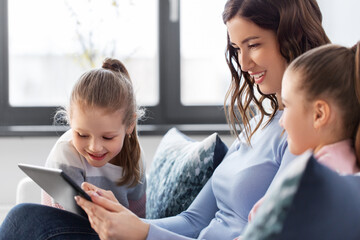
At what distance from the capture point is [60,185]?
122 cm

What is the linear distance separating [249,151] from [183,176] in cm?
36

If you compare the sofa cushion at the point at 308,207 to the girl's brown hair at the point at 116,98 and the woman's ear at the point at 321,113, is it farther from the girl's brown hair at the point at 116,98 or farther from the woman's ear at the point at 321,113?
the girl's brown hair at the point at 116,98

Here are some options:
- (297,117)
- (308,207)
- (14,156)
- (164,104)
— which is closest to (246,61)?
(297,117)

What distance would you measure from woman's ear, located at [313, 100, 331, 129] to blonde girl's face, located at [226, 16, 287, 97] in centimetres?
36

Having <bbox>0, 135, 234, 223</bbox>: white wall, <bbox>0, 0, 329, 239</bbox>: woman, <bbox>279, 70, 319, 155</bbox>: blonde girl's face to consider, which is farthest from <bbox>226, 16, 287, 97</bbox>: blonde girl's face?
<bbox>0, 135, 234, 223</bbox>: white wall

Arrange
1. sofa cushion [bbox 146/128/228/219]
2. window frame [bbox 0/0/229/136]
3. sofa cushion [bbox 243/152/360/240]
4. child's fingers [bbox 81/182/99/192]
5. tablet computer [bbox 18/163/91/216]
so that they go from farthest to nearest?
window frame [bbox 0/0/229/136], sofa cushion [bbox 146/128/228/219], child's fingers [bbox 81/182/99/192], tablet computer [bbox 18/163/91/216], sofa cushion [bbox 243/152/360/240]

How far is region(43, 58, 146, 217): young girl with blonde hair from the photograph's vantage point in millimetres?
1551

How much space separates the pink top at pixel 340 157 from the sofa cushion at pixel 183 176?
2.34ft

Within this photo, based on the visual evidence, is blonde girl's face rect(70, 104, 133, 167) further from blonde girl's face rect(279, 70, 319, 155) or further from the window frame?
the window frame

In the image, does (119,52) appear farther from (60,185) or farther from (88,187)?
(60,185)

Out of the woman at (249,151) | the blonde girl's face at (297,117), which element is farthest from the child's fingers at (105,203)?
the blonde girl's face at (297,117)

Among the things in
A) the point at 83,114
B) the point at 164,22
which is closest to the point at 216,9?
the point at 164,22

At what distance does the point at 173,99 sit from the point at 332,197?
2148 mm

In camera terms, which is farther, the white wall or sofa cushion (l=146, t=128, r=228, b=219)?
the white wall
